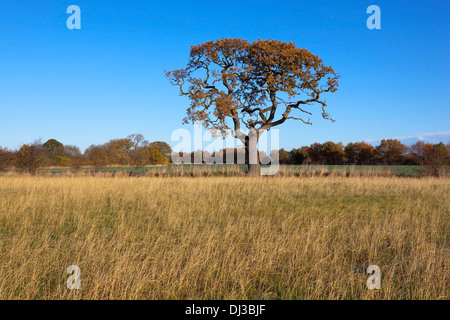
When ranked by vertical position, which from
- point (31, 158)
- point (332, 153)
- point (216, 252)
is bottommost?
point (216, 252)

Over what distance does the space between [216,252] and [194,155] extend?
4600cm

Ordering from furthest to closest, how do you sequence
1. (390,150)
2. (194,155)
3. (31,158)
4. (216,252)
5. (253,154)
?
(390,150) → (194,155) → (253,154) → (31,158) → (216,252)

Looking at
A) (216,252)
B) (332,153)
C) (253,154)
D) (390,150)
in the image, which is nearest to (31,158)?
(253,154)

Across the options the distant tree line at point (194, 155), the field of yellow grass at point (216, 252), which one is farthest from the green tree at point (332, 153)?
the field of yellow grass at point (216, 252)

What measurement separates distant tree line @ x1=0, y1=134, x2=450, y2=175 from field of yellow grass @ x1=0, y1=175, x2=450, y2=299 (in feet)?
58.2

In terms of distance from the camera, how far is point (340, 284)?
4105 mm

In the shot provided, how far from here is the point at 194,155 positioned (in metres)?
50.8

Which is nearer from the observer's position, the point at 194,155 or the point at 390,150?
the point at 194,155

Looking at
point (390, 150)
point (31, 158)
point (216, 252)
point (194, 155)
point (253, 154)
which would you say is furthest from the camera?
point (390, 150)

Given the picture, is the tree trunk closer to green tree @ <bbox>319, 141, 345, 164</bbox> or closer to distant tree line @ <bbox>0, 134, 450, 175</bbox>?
distant tree line @ <bbox>0, 134, 450, 175</bbox>

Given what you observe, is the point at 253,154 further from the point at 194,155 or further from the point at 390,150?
the point at 390,150

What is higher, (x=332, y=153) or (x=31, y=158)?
(x=332, y=153)

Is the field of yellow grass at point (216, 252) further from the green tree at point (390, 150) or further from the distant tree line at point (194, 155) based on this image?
the green tree at point (390, 150)

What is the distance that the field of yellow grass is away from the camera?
3945 millimetres
